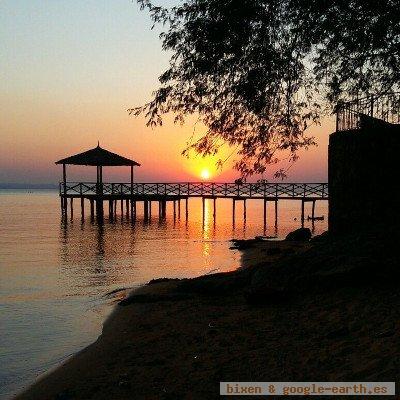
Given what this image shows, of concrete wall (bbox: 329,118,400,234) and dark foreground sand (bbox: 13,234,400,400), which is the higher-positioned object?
concrete wall (bbox: 329,118,400,234)

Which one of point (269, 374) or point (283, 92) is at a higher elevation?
point (283, 92)

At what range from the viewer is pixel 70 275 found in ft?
56.6

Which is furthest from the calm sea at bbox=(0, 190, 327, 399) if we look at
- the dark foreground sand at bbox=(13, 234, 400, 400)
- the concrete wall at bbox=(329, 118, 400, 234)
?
the concrete wall at bbox=(329, 118, 400, 234)

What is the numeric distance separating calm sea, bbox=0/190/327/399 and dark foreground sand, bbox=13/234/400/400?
2.50 ft

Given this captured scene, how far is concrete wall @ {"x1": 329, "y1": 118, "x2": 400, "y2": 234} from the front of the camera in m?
11.0

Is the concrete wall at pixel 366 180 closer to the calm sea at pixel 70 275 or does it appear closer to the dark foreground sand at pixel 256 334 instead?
the dark foreground sand at pixel 256 334

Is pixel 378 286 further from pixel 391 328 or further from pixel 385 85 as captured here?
pixel 385 85

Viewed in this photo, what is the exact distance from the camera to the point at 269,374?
5691 millimetres

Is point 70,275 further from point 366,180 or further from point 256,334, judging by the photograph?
point 256,334

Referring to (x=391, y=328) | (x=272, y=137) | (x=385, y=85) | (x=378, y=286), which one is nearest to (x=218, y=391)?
(x=391, y=328)

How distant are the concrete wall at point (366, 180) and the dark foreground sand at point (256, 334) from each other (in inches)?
72.1

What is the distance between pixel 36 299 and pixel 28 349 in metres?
4.67

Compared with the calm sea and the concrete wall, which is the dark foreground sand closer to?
the calm sea

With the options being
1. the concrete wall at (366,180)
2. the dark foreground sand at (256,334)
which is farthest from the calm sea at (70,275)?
the concrete wall at (366,180)
